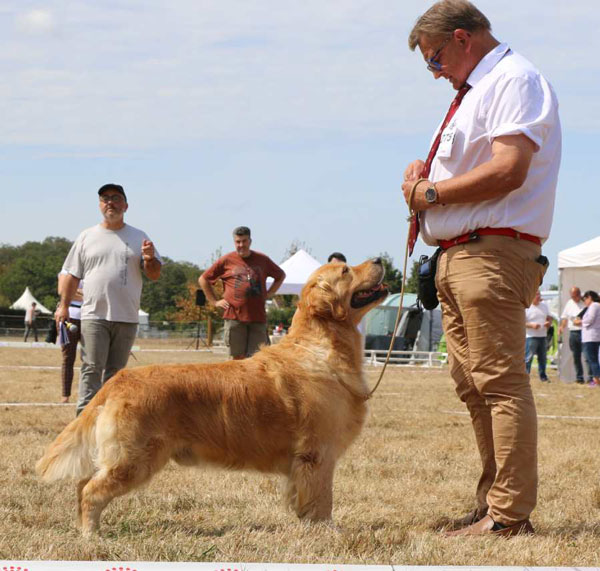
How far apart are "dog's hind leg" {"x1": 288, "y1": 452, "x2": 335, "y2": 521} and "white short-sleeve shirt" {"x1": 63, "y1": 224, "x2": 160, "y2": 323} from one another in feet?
10.1

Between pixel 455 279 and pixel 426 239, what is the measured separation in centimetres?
34

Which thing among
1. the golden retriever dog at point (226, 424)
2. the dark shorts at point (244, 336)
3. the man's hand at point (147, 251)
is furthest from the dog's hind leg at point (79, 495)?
the dark shorts at point (244, 336)

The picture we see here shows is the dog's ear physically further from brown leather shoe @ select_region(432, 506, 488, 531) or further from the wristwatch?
brown leather shoe @ select_region(432, 506, 488, 531)

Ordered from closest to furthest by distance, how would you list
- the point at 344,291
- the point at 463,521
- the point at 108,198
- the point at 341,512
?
the point at 463,521 → the point at 344,291 → the point at 341,512 → the point at 108,198

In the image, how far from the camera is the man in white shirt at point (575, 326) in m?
17.1

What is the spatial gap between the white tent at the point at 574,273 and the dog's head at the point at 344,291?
1411cm

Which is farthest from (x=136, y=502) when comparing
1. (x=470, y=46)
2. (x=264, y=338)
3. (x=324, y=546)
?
(x=264, y=338)

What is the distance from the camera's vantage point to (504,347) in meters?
3.86

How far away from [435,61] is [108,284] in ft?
12.2

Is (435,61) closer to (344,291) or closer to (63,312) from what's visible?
(344,291)

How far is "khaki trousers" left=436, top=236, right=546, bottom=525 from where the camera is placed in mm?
3852

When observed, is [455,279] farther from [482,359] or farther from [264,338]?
[264,338]

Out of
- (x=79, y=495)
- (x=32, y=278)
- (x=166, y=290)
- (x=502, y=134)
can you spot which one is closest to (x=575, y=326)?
(x=502, y=134)

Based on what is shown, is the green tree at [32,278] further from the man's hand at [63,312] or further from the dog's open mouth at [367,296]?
the dog's open mouth at [367,296]
